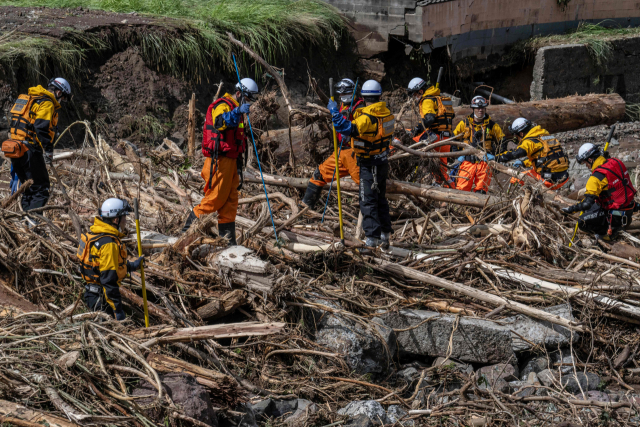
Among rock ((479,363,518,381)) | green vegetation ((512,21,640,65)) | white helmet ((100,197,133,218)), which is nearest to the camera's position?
white helmet ((100,197,133,218))

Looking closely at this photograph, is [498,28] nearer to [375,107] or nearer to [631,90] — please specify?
[631,90]

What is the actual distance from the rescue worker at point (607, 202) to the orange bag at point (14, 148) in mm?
6070

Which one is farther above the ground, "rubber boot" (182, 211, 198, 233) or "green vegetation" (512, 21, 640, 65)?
"green vegetation" (512, 21, 640, 65)

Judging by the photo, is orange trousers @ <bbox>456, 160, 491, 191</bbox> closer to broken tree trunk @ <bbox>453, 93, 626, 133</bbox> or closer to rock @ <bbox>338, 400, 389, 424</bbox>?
broken tree trunk @ <bbox>453, 93, 626, 133</bbox>

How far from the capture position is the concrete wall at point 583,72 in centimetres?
1331

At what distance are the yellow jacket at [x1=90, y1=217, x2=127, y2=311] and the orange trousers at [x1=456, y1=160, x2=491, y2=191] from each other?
15.6ft

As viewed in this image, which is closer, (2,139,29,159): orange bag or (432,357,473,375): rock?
(432,357,473,375): rock

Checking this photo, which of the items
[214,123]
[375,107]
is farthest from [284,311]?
[375,107]

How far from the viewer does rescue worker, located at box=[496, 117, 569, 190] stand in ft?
27.8

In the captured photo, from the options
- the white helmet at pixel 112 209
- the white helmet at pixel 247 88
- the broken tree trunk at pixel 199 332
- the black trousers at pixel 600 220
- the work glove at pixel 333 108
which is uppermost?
the white helmet at pixel 247 88

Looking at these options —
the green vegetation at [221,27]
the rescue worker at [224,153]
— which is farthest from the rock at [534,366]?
the green vegetation at [221,27]

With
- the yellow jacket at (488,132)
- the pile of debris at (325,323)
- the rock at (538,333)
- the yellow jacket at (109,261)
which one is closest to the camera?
the pile of debris at (325,323)

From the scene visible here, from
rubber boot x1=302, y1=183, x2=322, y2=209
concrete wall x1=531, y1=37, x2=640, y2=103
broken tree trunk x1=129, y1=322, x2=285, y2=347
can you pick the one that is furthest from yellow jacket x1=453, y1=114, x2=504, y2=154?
broken tree trunk x1=129, y1=322, x2=285, y2=347

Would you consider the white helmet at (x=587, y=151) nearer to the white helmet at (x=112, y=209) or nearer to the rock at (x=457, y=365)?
the rock at (x=457, y=365)
